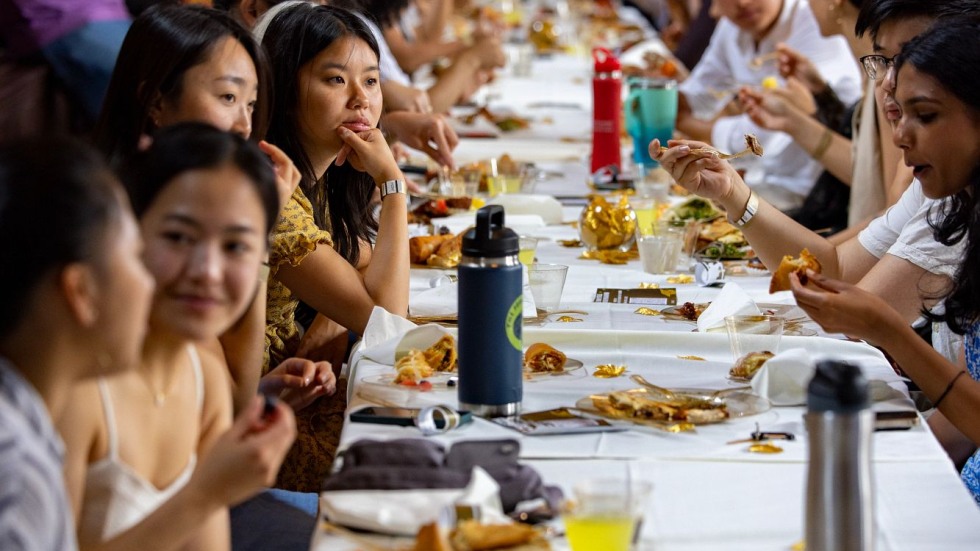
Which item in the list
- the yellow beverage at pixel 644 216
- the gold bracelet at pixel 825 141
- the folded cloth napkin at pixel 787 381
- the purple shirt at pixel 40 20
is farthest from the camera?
the purple shirt at pixel 40 20

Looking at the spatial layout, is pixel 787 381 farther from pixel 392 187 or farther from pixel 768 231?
pixel 392 187

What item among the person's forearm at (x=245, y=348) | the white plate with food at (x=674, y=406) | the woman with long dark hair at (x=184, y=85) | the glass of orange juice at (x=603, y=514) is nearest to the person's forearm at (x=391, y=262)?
the woman with long dark hair at (x=184, y=85)

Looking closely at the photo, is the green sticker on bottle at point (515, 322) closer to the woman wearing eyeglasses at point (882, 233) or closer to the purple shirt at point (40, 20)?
the woman wearing eyeglasses at point (882, 233)

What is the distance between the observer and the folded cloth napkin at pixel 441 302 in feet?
6.69

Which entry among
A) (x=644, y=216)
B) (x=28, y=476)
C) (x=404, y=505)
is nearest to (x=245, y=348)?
(x=404, y=505)

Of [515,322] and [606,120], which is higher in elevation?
[606,120]

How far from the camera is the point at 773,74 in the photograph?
164 inches

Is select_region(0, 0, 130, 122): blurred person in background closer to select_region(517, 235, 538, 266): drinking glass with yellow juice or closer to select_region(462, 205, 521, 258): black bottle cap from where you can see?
select_region(517, 235, 538, 266): drinking glass with yellow juice

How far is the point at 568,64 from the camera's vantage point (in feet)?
20.3

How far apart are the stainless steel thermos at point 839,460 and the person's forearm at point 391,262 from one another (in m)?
1.08

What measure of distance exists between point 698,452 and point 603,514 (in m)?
0.33

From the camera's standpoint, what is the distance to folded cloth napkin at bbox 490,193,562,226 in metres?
2.90

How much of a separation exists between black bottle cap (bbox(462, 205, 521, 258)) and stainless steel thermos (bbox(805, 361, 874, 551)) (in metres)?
0.48

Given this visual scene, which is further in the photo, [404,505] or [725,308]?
[725,308]
